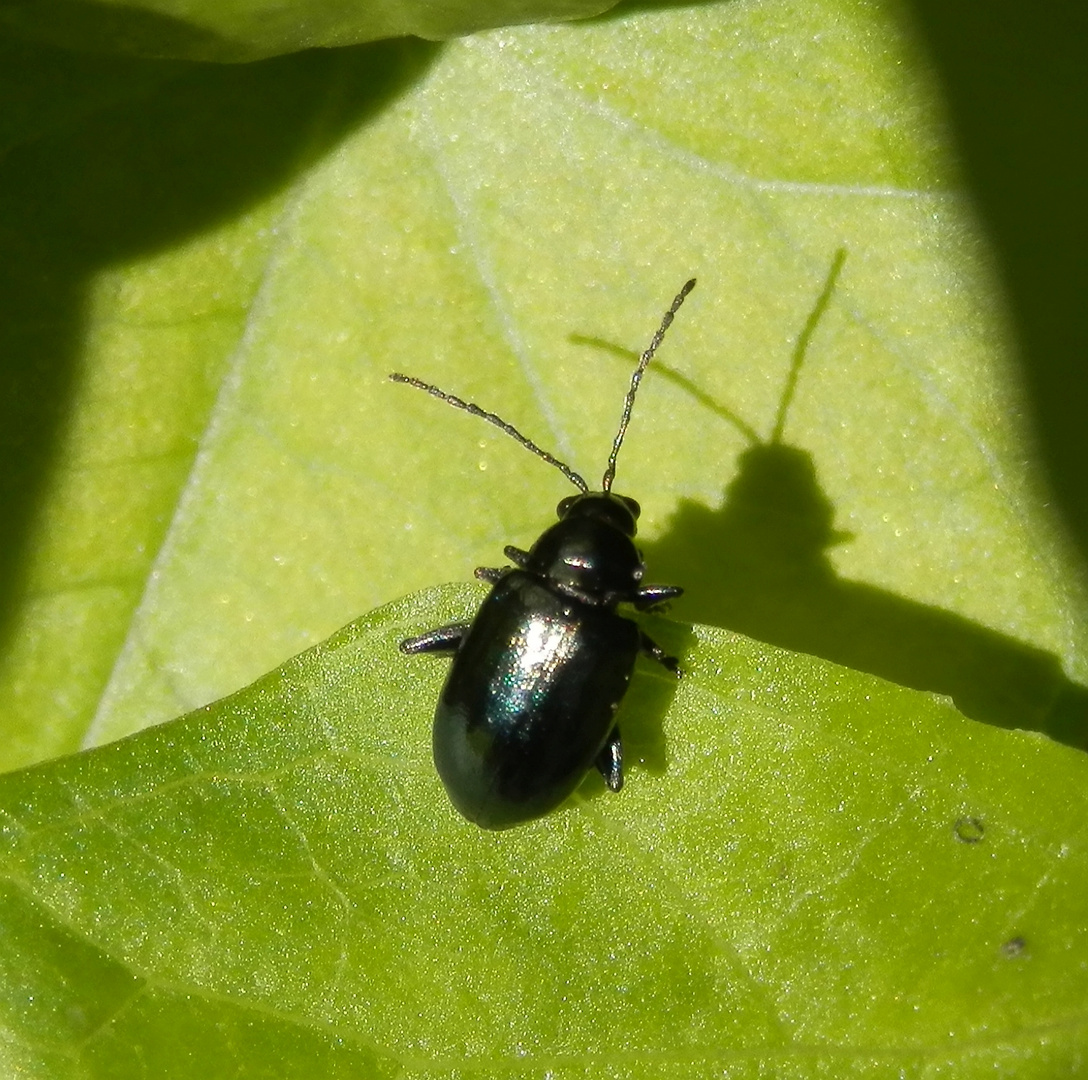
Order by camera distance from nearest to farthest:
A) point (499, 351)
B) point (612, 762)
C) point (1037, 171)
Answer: point (612, 762), point (1037, 171), point (499, 351)

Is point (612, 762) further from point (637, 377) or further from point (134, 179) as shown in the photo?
point (134, 179)

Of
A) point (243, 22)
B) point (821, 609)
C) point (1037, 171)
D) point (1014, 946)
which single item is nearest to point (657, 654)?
point (821, 609)

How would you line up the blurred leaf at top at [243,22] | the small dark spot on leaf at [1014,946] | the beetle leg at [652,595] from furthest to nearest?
the beetle leg at [652,595]
the blurred leaf at top at [243,22]
the small dark spot on leaf at [1014,946]

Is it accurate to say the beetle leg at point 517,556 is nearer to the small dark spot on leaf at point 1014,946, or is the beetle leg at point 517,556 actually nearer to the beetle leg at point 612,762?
the beetle leg at point 612,762

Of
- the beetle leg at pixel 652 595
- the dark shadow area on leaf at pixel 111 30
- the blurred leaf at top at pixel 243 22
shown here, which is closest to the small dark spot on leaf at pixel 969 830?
the beetle leg at pixel 652 595

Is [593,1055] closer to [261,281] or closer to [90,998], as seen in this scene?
[90,998]

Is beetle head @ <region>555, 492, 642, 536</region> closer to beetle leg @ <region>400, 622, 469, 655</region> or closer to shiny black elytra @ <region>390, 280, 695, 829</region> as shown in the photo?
shiny black elytra @ <region>390, 280, 695, 829</region>

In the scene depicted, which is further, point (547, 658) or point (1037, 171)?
point (1037, 171)

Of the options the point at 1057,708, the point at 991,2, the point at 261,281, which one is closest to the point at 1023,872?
the point at 1057,708
